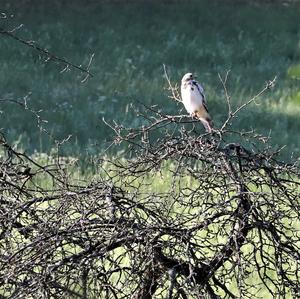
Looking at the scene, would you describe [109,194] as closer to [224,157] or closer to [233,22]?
[224,157]

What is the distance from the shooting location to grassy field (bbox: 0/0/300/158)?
16.8 meters

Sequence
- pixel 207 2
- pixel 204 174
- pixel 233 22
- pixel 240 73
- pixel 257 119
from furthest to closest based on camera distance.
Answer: pixel 207 2, pixel 233 22, pixel 240 73, pixel 257 119, pixel 204 174

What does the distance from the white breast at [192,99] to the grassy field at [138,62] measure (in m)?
5.69

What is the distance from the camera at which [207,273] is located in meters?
5.27

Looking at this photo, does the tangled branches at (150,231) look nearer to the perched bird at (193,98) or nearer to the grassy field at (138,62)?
the perched bird at (193,98)

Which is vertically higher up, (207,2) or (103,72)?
(207,2)

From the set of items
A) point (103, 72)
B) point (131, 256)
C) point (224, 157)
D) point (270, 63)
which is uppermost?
point (270, 63)

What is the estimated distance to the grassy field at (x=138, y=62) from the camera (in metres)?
16.8

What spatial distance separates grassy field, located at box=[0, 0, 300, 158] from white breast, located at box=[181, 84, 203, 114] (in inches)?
224

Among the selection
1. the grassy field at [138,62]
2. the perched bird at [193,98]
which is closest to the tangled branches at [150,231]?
the perched bird at [193,98]

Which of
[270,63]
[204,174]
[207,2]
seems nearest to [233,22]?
[207,2]

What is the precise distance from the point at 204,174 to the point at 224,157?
171mm

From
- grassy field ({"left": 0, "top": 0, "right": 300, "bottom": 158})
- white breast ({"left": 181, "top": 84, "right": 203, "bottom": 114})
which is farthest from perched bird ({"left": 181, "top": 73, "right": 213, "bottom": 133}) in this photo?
grassy field ({"left": 0, "top": 0, "right": 300, "bottom": 158})

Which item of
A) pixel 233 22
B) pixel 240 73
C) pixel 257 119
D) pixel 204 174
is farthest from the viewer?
pixel 233 22
